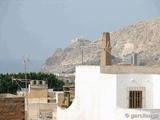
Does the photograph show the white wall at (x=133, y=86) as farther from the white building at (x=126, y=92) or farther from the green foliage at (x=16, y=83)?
the green foliage at (x=16, y=83)

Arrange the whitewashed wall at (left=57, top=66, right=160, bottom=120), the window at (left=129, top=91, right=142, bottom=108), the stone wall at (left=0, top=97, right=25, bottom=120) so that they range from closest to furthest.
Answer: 1. the whitewashed wall at (left=57, top=66, right=160, bottom=120)
2. the window at (left=129, top=91, right=142, bottom=108)
3. the stone wall at (left=0, top=97, right=25, bottom=120)

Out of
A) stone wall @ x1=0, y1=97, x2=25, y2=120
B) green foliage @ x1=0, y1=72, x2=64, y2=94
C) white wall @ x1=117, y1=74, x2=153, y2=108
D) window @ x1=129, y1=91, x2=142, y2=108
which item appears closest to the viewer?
white wall @ x1=117, y1=74, x2=153, y2=108

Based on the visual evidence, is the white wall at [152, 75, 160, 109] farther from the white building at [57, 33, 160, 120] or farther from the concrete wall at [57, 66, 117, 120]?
the concrete wall at [57, 66, 117, 120]

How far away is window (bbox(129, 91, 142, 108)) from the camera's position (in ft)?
59.7

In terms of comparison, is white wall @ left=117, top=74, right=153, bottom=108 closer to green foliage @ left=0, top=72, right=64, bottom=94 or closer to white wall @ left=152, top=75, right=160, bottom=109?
white wall @ left=152, top=75, right=160, bottom=109

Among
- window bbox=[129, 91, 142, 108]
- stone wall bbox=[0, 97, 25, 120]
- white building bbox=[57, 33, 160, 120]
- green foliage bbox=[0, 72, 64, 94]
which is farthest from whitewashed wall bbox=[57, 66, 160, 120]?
green foliage bbox=[0, 72, 64, 94]

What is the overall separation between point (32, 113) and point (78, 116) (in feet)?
36.1

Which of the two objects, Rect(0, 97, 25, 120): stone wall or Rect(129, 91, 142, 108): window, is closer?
Rect(129, 91, 142, 108): window

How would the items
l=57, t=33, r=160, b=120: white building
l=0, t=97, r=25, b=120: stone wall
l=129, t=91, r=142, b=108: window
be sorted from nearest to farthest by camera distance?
l=57, t=33, r=160, b=120: white building
l=129, t=91, r=142, b=108: window
l=0, t=97, r=25, b=120: stone wall

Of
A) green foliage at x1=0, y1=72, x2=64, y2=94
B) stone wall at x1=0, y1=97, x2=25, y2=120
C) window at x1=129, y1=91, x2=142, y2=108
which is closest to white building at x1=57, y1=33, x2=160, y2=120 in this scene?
window at x1=129, y1=91, x2=142, y2=108

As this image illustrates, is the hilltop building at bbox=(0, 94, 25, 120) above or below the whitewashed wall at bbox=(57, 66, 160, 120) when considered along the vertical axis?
below

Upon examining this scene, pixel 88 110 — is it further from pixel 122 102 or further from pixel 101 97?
pixel 122 102

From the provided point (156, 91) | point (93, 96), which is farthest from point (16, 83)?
point (156, 91)

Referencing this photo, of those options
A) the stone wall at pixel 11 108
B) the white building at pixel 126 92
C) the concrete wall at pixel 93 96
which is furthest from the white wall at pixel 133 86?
the stone wall at pixel 11 108
